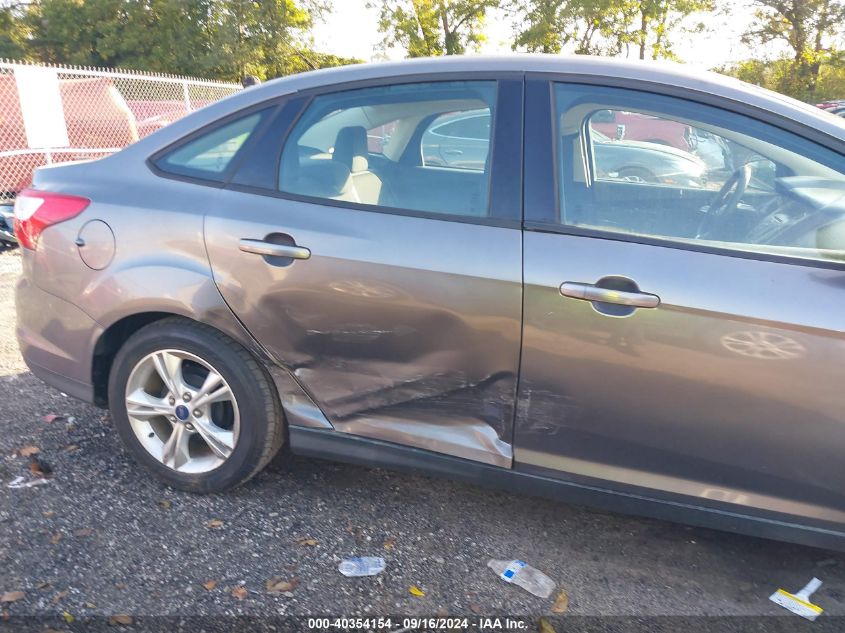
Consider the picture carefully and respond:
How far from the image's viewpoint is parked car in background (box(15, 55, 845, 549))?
2.15m

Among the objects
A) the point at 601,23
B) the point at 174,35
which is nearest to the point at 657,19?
the point at 601,23

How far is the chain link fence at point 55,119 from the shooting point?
8.55 meters

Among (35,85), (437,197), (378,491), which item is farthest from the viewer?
(35,85)

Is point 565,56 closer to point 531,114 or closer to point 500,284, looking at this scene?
point 531,114

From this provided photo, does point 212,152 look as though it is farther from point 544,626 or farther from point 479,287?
point 544,626

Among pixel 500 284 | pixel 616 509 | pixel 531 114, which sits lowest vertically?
pixel 616 509

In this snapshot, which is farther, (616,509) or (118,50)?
(118,50)

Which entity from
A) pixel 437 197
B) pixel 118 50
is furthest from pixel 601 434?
pixel 118 50

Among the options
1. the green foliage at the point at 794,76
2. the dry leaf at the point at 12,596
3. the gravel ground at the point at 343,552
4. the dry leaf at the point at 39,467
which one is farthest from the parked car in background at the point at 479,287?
the green foliage at the point at 794,76

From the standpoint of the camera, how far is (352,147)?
2.71 m

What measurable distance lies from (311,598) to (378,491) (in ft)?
2.35

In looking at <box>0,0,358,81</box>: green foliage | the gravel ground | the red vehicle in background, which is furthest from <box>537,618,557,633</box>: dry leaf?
<box>0,0,358,81</box>: green foliage

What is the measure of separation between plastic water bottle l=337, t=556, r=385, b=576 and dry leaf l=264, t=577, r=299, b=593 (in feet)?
0.55

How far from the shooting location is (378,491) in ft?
9.82
